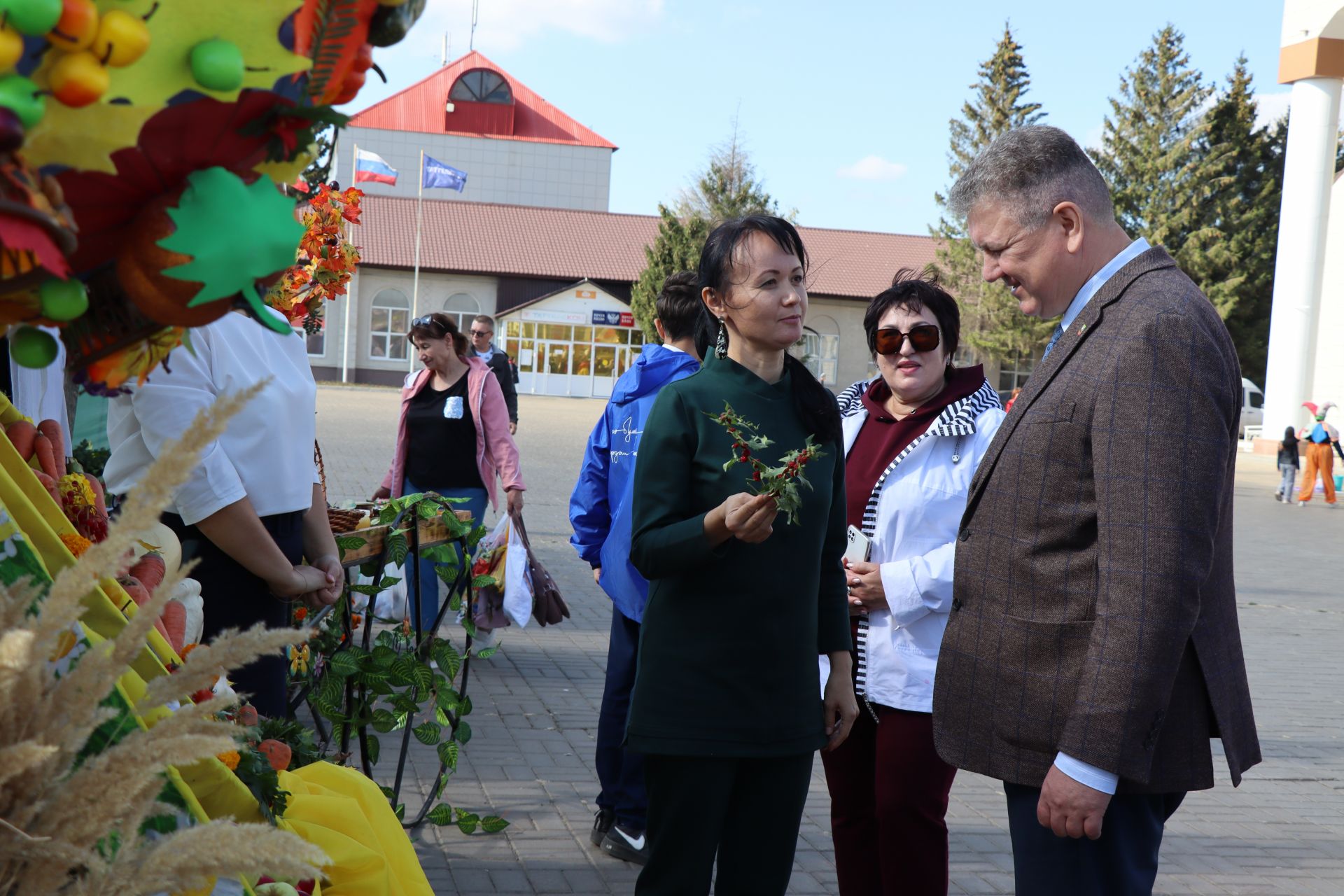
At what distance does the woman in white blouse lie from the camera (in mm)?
2672

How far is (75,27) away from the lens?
A: 2.25 ft

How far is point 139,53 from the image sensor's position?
712 mm

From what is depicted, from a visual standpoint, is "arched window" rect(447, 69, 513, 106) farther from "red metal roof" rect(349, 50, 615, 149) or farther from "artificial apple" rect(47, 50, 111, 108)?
"artificial apple" rect(47, 50, 111, 108)

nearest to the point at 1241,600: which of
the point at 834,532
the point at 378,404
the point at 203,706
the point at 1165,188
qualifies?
the point at 834,532

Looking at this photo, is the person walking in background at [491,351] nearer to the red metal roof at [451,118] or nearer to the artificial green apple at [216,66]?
the artificial green apple at [216,66]

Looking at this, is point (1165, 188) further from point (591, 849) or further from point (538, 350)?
point (591, 849)

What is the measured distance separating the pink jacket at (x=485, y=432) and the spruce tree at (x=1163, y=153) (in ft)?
137

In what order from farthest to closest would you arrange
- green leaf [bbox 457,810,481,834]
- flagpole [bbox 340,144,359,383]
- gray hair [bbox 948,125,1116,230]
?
1. flagpole [bbox 340,144,359,383]
2. green leaf [bbox 457,810,481,834]
3. gray hair [bbox 948,125,1116,230]

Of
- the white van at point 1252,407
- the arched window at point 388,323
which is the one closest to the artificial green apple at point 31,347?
the white van at point 1252,407

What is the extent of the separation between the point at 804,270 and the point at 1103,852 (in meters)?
1.47

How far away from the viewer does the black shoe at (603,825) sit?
14.1 feet

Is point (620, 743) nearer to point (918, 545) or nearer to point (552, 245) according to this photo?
point (918, 545)

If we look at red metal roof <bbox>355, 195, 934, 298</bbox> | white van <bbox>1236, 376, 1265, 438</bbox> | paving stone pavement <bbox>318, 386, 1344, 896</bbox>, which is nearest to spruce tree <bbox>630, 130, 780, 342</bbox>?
red metal roof <bbox>355, 195, 934, 298</bbox>

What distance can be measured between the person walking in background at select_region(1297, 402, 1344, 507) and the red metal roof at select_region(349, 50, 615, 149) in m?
39.0
